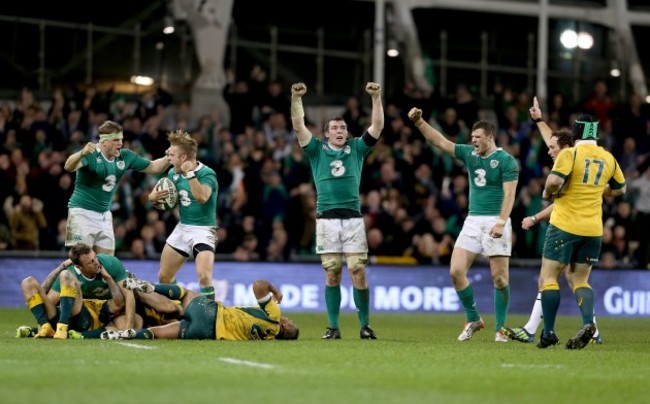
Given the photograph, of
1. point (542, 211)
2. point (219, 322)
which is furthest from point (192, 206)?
point (542, 211)

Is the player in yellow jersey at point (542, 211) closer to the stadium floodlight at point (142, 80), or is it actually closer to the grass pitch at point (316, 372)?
the grass pitch at point (316, 372)

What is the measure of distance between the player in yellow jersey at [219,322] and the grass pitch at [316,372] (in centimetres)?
33

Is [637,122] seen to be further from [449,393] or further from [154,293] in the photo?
[449,393]

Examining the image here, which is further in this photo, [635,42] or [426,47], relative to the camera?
[635,42]

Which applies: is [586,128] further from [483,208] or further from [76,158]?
[76,158]

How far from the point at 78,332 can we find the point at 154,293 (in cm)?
89

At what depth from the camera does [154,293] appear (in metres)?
14.7

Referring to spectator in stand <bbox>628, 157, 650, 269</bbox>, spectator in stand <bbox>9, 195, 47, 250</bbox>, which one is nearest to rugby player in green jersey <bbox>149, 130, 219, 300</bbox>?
spectator in stand <bbox>9, 195, 47, 250</bbox>

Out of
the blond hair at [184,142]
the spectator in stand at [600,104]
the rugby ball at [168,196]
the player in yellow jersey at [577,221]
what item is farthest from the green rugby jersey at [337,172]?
the spectator in stand at [600,104]

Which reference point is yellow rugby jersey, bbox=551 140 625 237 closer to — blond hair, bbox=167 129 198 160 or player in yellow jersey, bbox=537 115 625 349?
player in yellow jersey, bbox=537 115 625 349

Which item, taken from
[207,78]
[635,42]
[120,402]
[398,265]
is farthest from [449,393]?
[635,42]

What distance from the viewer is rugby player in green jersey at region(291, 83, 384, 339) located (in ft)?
52.3

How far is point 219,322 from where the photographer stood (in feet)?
47.8

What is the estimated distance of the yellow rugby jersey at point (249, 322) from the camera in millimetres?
14609
